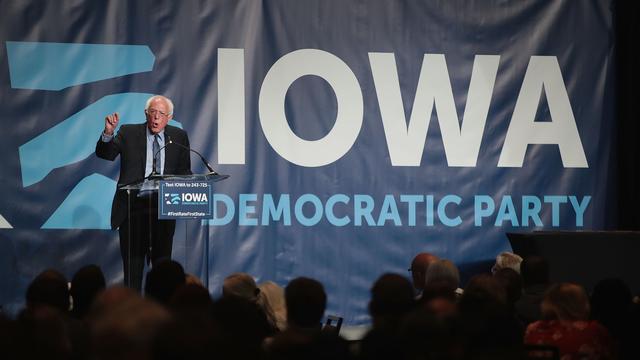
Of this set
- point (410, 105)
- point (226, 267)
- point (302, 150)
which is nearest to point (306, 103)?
point (302, 150)

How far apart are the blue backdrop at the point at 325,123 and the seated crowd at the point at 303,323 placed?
143 inches

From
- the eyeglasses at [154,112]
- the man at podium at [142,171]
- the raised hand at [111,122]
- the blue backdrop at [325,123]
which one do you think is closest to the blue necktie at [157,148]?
the man at podium at [142,171]

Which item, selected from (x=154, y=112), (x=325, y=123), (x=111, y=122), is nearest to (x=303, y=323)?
(x=111, y=122)

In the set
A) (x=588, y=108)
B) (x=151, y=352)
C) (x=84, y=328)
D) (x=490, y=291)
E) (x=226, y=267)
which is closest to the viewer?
(x=151, y=352)

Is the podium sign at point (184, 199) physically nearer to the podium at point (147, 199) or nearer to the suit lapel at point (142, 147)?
the podium at point (147, 199)

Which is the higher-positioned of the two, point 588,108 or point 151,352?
point 588,108

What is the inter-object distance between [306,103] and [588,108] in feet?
9.02

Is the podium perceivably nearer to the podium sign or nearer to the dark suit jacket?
the podium sign

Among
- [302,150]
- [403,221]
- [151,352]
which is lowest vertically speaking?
[151,352]

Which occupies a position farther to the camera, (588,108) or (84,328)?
(588,108)

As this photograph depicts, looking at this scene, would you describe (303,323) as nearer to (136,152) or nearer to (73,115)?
(136,152)

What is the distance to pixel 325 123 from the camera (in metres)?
8.64

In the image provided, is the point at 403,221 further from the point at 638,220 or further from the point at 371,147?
the point at 638,220

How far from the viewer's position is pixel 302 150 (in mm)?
8617
